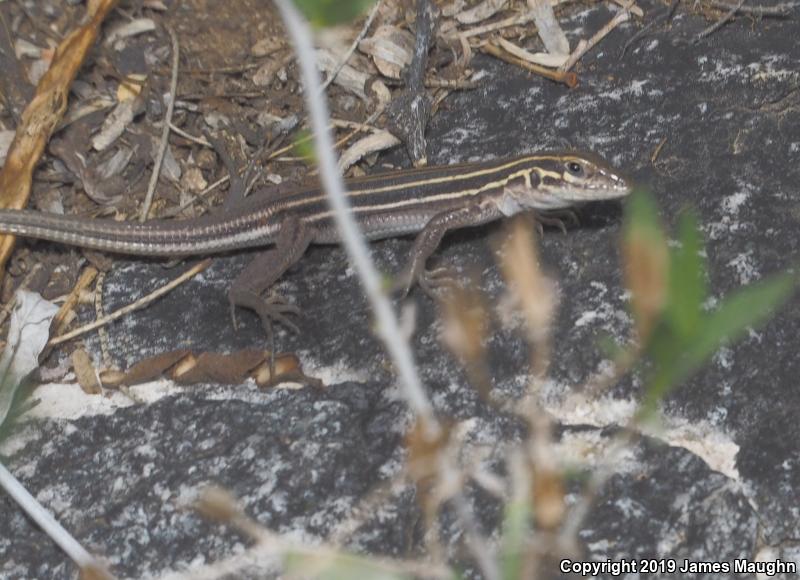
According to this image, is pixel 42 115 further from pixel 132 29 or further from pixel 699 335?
pixel 699 335

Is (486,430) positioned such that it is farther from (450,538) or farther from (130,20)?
(130,20)

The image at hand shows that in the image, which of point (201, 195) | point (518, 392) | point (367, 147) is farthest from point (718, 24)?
point (201, 195)

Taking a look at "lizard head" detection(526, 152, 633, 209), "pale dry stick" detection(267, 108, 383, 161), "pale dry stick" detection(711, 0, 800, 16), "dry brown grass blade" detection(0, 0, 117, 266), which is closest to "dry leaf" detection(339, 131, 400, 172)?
"pale dry stick" detection(267, 108, 383, 161)

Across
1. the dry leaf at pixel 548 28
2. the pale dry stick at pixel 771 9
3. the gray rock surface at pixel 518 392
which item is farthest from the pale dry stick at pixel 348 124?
the pale dry stick at pixel 771 9

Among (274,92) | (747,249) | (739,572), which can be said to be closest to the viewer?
(739,572)

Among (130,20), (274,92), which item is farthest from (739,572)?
(130,20)

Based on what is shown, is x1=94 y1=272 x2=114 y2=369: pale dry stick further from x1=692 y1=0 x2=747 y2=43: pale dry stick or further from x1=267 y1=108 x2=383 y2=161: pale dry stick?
x1=692 y1=0 x2=747 y2=43: pale dry stick
